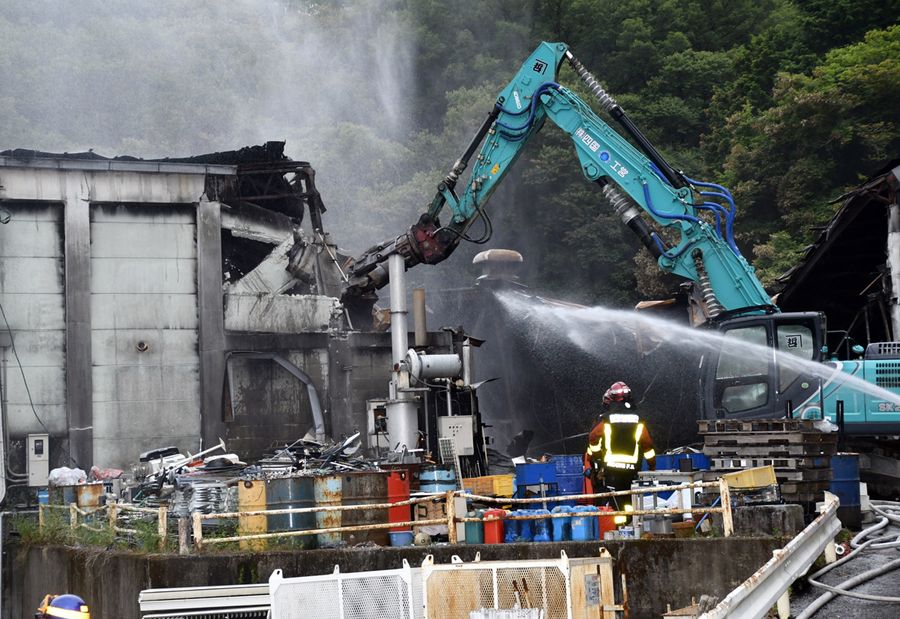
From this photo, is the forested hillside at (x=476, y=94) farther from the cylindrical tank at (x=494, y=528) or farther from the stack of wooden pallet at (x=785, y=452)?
the cylindrical tank at (x=494, y=528)

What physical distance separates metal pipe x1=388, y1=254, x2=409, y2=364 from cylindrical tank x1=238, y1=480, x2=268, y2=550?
8.21 meters

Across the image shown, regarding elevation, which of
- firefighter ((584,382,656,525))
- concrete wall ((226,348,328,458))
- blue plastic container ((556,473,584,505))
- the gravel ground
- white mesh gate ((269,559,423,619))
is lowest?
the gravel ground

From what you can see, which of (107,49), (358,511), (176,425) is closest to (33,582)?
(358,511)

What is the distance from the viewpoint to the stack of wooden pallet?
11.4 meters

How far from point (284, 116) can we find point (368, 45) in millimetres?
6861

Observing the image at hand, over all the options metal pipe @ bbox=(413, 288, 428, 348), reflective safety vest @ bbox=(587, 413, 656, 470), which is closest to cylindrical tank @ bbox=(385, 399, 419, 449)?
metal pipe @ bbox=(413, 288, 428, 348)

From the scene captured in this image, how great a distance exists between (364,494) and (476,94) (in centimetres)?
4479

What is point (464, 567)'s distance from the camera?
8.25 meters

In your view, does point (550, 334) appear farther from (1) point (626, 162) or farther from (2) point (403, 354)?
(1) point (626, 162)

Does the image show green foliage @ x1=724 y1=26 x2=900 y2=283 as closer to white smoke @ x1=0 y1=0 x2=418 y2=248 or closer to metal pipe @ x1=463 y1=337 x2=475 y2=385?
metal pipe @ x1=463 y1=337 x2=475 y2=385

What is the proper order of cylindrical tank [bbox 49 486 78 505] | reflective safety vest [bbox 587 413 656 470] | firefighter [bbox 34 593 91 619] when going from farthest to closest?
cylindrical tank [bbox 49 486 78 505]
reflective safety vest [bbox 587 413 656 470]
firefighter [bbox 34 593 91 619]

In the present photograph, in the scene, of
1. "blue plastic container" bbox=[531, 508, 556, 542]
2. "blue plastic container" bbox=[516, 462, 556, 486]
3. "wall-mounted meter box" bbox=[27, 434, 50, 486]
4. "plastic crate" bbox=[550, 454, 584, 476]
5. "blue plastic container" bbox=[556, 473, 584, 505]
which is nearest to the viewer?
"blue plastic container" bbox=[531, 508, 556, 542]

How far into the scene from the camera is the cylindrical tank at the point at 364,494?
13492 millimetres

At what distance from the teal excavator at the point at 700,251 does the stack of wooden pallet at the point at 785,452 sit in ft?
7.59
